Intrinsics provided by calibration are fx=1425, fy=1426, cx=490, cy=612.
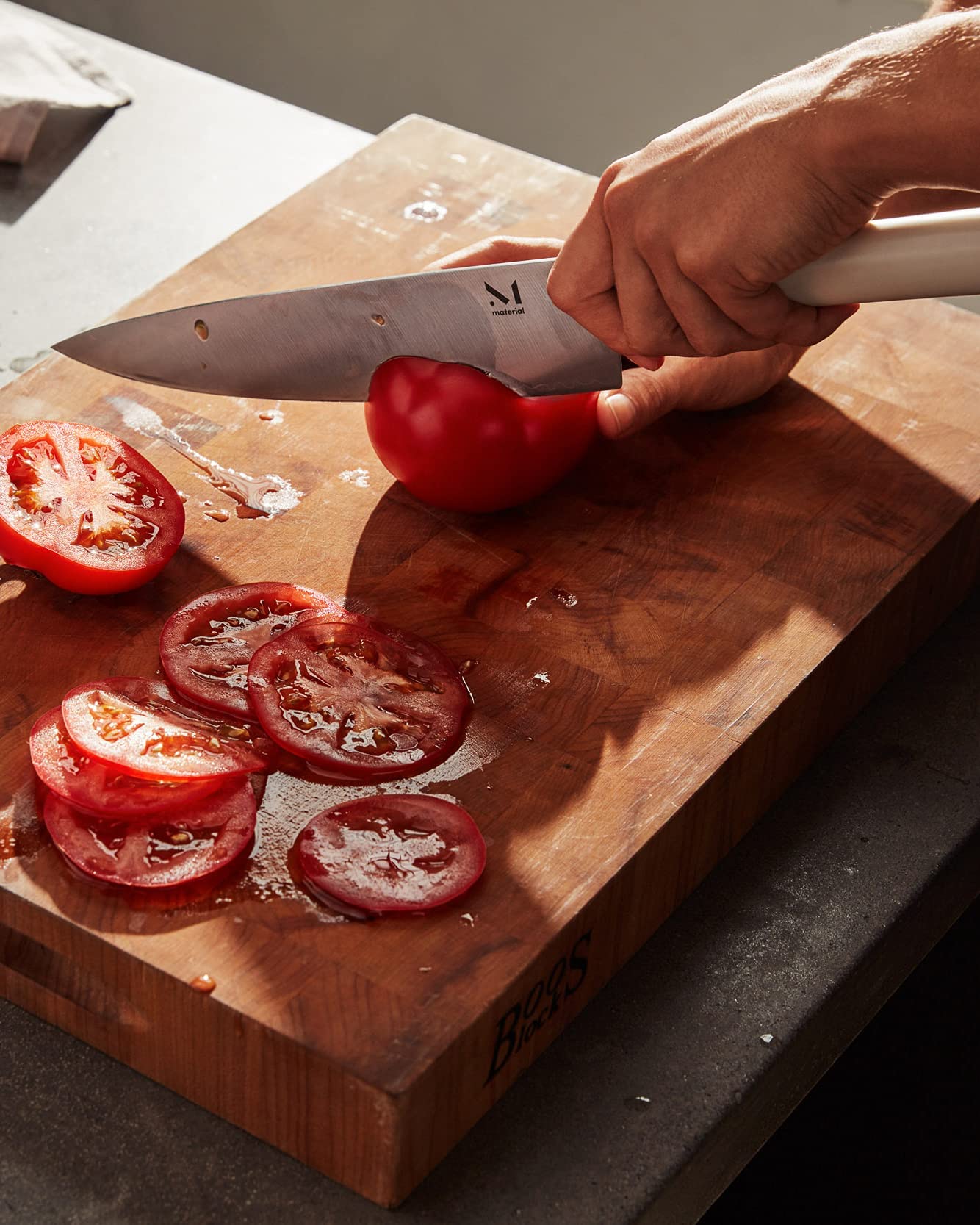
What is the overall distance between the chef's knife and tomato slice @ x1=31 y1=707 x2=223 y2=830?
0.56m

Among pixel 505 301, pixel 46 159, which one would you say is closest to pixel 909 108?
pixel 505 301

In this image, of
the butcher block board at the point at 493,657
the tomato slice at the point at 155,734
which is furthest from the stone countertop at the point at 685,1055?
the tomato slice at the point at 155,734

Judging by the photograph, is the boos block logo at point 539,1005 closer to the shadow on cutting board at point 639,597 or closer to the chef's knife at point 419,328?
the shadow on cutting board at point 639,597

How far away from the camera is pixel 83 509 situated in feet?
4.79

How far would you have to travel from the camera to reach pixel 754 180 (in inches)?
52.1

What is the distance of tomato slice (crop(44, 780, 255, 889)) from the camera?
115cm

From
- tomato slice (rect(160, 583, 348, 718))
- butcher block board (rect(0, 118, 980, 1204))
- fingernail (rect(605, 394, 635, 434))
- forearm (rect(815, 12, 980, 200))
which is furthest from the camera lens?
fingernail (rect(605, 394, 635, 434))

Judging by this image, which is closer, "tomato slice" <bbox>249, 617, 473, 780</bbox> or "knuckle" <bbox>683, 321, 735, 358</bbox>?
"tomato slice" <bbox>249, 617, 473, 780</bbox>

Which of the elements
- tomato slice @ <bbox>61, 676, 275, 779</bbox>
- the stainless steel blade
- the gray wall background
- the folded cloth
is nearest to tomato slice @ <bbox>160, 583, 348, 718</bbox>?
tomato slice @ <bbox>61, 676, 275, 779</bbox>

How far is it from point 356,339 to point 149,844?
2.12ft

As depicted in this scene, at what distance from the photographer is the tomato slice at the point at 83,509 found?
1411 mm

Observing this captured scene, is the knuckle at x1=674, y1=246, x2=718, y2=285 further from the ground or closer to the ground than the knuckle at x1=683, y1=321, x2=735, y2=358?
further from the ground

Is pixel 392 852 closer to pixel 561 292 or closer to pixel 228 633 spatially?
pixel 228 633

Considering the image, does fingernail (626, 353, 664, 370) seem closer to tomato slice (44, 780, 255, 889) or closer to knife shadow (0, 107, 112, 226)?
tomato slice (44, 780, 255, 889)
